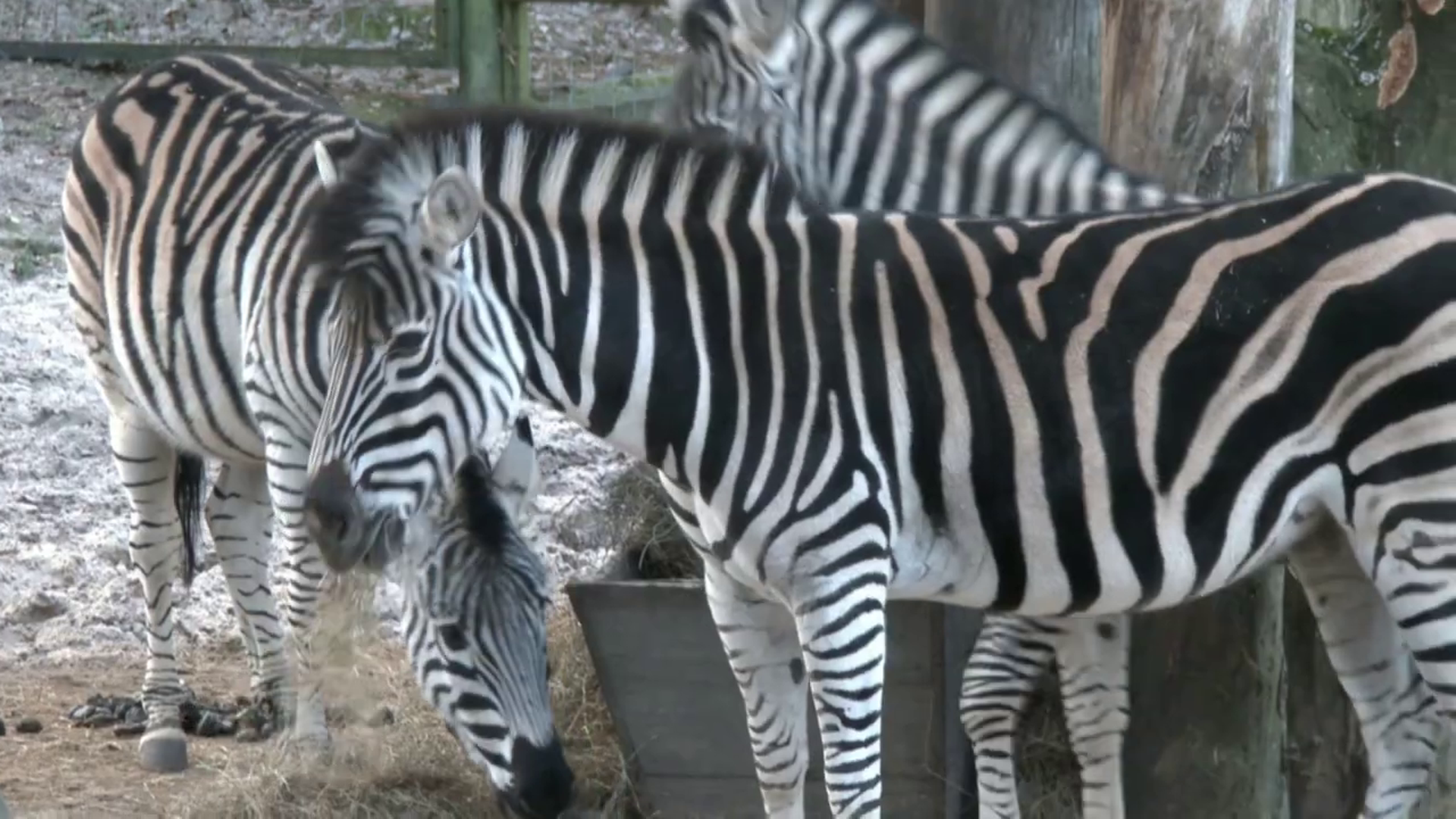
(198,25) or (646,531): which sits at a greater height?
(198,25)

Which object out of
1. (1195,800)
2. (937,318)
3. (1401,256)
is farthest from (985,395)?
(1195,800)

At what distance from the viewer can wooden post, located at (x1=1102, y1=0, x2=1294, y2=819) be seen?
5.03 meters

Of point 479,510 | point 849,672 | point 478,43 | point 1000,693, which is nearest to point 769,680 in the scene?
point 849,672

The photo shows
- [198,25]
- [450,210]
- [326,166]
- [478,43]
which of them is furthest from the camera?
[198,25]

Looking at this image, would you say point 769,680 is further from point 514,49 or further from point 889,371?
point 514,49

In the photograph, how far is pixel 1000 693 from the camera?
16.9ft

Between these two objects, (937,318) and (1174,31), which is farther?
(1174,31)

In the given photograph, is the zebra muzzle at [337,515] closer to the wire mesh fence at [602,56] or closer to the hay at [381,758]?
the hay at [381,758]

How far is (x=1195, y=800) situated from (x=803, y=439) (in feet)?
6.21

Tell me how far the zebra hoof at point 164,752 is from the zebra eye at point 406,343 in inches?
113

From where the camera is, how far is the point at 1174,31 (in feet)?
16.6

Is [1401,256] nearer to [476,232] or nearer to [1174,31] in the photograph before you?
[1174,31]

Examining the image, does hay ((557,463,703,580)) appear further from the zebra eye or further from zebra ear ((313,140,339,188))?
the zebra eye

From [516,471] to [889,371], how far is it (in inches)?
57.7
